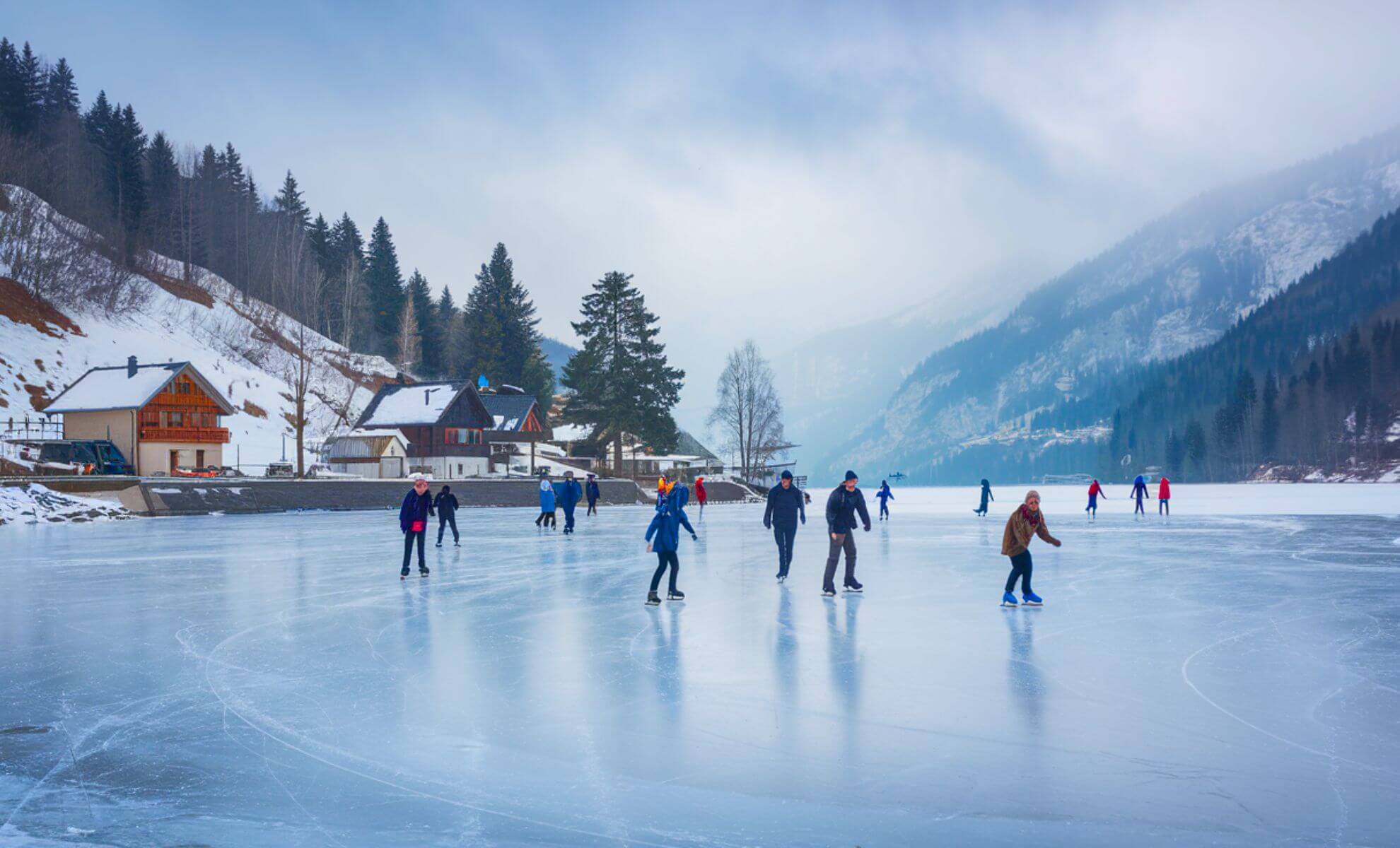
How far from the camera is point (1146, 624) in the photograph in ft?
35.4

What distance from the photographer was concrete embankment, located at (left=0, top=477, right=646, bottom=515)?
38.3 meters

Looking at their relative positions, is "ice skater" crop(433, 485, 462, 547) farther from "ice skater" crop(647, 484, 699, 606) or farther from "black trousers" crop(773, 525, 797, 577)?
"ice skater" crop(647, 484, 699, 606)

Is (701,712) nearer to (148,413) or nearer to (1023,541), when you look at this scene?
(1023,541)

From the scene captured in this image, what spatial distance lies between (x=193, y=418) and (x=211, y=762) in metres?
58.6

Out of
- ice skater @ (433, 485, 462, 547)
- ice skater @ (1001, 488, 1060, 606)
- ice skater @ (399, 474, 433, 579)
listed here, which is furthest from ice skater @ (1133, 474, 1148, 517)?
ice skater @ (399, 474, 433, 579)

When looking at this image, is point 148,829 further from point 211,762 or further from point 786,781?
point 786,781

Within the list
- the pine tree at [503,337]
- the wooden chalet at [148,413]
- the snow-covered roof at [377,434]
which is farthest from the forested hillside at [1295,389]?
the wooden chalet at [148,413]

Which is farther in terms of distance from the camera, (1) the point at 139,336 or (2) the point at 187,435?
(1) the point at 139,336

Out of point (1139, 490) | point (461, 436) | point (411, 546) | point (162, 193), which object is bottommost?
point (411, 546)

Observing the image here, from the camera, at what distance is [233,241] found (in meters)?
Answer: 109

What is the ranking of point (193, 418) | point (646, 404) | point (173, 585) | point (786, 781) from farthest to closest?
point (646, 404) → point (193, 418) → point (173, 585) → point (786, 781)

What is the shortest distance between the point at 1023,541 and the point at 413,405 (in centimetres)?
6606

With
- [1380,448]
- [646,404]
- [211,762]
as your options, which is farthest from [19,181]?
[1380,448]

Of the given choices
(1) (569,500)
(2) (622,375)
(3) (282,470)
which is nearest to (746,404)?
(2) (622,375)
